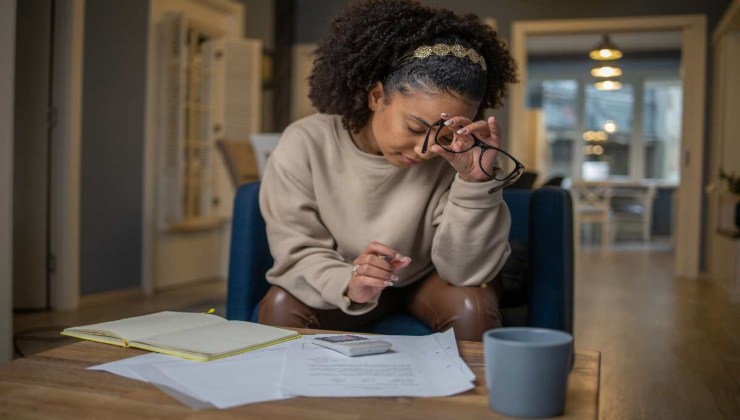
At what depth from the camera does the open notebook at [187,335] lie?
972mm

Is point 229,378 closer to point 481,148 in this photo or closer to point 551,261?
point 481,148

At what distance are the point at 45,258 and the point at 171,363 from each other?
3315 mm

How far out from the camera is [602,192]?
9.12 metres

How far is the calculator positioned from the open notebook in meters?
0.08

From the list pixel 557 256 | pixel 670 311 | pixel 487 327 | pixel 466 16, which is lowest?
pixel 670 311

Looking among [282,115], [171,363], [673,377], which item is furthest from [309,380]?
[282,115]

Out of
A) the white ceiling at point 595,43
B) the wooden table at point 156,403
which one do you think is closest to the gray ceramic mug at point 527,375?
the wooden table at point 156,403

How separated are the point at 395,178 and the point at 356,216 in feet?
0.36

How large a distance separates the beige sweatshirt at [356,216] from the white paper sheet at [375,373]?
418 millimetres

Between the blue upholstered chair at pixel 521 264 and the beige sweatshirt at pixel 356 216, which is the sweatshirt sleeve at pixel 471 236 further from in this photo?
the blue upholstered chair at pixel 521 264

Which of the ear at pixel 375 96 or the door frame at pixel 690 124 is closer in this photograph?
the ear at pixel 375 96

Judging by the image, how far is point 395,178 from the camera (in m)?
1.53

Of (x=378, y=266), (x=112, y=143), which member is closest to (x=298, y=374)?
(x=378, y=266)

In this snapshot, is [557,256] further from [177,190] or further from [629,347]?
[177,190]
